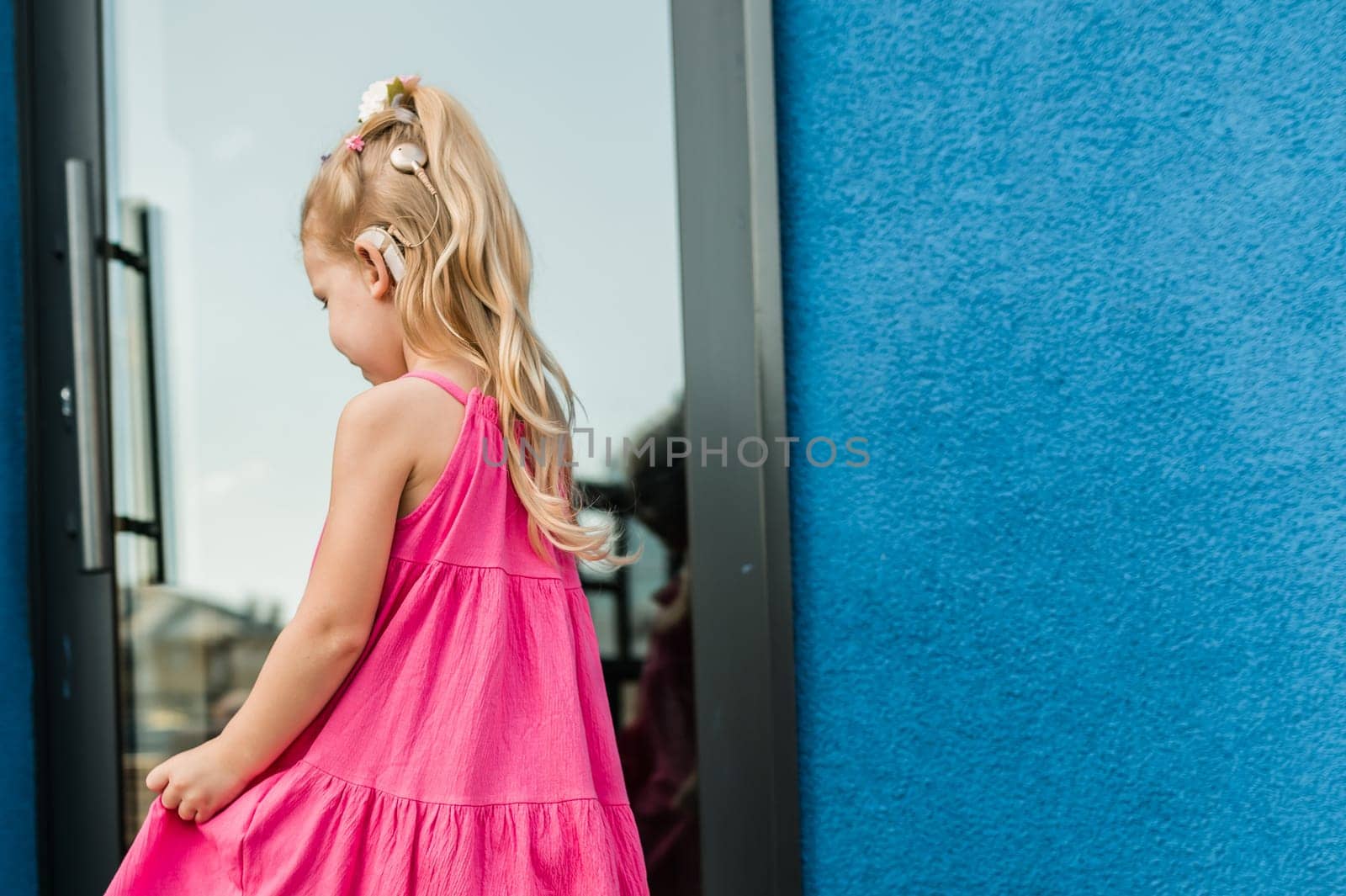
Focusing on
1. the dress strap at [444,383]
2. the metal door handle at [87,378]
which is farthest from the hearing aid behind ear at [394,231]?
the metal door handle at [87,378]

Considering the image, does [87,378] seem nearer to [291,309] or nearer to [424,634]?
[291,309]

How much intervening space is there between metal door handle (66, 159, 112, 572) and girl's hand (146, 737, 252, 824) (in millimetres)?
705

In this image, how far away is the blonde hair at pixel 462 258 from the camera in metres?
1.01

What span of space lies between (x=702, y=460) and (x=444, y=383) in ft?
1.62

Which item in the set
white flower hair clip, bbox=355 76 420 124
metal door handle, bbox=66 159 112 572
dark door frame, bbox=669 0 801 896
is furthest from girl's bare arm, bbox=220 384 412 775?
metal door handle, bbox=66 159 112 572

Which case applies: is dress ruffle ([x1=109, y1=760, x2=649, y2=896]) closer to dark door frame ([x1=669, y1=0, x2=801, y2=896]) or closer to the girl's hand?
the girl's hand

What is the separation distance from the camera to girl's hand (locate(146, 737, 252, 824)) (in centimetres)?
89

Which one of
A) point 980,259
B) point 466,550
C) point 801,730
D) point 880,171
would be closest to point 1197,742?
point 801,730

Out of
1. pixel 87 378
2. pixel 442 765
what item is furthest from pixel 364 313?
pixel 87 378

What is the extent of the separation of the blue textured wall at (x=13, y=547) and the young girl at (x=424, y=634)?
30.2 inches

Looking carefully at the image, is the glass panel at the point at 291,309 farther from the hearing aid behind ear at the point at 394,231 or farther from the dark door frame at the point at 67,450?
the hearing aid behind ear at the point at 394,231

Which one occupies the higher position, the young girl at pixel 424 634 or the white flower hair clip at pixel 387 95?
the white flower hair clip at pixel 387 95

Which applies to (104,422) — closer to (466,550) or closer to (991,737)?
(466,550)

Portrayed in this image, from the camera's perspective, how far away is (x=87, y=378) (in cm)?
148
